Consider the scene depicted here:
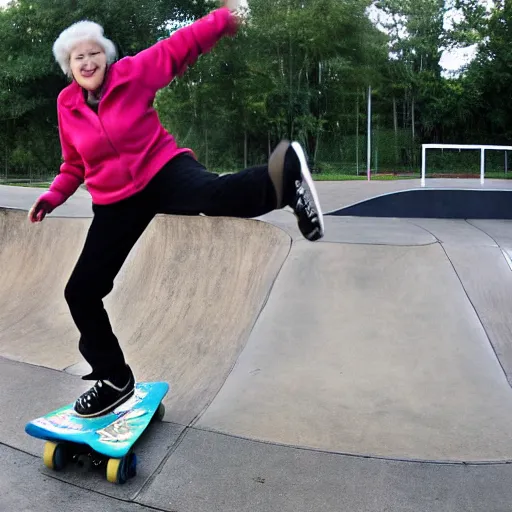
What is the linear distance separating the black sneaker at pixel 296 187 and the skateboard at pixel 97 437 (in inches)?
57.6

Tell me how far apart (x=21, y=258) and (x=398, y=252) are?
494cm

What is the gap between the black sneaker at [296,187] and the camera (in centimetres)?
246

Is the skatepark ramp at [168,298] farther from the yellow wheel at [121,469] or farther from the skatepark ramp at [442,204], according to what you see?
the skatepark ramp at [442,204]

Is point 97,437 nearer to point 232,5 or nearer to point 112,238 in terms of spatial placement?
point 112,238

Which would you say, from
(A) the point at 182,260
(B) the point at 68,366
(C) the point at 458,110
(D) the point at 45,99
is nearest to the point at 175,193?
(B) the point at 68,366

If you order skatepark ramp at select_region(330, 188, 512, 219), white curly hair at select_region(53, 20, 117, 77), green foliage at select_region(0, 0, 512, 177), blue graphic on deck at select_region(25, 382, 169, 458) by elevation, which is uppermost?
green foliage at select_region(0, 0, 512, 177)

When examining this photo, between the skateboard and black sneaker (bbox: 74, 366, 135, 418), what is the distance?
33 mm

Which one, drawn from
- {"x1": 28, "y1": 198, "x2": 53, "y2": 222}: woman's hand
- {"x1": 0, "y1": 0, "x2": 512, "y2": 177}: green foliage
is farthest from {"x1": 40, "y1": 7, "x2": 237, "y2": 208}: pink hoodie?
{"x1": 0, "y1": 0, "x2": 512, "y2": 177}: green foliage

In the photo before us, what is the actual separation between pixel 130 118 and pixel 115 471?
174 cm

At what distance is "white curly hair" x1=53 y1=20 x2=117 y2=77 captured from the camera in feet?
9.62

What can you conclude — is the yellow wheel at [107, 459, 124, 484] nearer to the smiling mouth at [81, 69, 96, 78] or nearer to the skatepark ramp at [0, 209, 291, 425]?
the skatepark ramp at [0, 209, 291, 425]

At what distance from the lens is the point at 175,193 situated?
2854 mm

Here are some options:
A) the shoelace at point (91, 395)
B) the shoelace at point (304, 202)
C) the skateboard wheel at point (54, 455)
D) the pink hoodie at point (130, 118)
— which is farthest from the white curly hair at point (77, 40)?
the skateboard wheel at point (54, 455)

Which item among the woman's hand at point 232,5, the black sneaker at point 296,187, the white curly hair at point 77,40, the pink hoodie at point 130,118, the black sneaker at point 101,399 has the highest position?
the woman's hand at point 232,5
